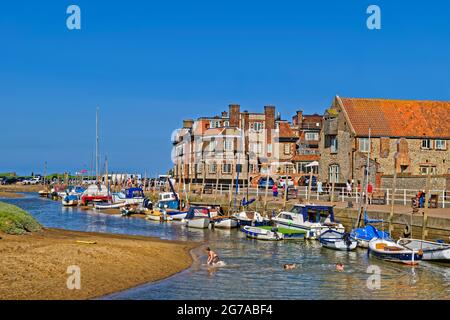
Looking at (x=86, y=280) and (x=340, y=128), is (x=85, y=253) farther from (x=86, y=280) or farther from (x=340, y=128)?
(x=340, y=128)

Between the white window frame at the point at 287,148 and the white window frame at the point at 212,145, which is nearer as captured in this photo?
the white window frame at the point at 212,145

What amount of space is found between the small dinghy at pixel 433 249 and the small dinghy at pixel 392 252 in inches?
29.8

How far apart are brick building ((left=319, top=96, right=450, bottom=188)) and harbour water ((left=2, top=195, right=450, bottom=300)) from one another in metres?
25.1

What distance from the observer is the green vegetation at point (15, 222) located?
34781 millimetres

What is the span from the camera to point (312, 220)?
157ft

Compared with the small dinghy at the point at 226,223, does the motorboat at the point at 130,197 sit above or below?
above

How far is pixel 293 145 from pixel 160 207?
3953 centimetres

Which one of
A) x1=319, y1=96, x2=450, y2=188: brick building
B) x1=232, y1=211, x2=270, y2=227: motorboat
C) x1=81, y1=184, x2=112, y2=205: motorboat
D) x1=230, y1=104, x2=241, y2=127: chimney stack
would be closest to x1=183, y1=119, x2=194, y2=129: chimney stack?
x1=230, y1=104, x2=241, y2=127: chimney stack

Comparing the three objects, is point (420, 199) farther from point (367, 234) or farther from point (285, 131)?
point (285, 131)

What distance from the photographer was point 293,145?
105 meters

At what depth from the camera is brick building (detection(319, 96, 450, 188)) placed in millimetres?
66938

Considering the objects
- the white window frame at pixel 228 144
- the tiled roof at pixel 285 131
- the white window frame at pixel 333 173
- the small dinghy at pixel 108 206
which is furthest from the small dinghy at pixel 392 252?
the tiled roof at pixel 285 131

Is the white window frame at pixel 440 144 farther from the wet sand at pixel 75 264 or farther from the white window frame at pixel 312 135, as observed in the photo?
the wet sand at pixel 75 264
